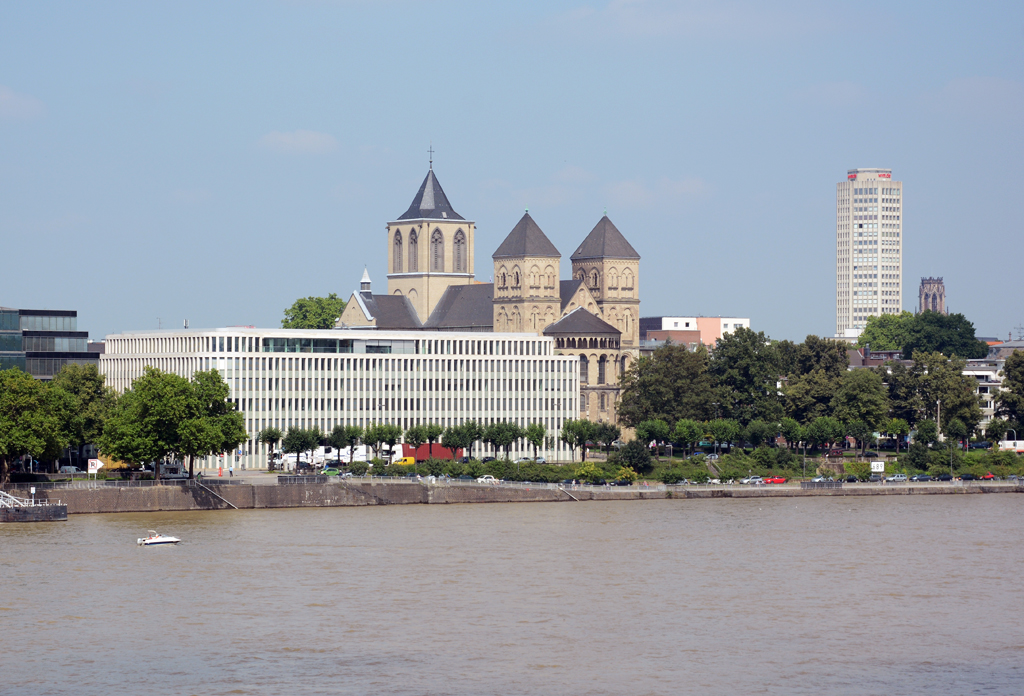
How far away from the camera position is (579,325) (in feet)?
615

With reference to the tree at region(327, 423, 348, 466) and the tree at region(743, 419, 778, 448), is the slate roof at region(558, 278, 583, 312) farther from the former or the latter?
the tree at region(327, 423, 348, 466)

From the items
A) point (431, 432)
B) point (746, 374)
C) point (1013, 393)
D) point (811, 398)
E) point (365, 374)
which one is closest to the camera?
point (431, 432)

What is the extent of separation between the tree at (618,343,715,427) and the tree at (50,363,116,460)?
2195 inches

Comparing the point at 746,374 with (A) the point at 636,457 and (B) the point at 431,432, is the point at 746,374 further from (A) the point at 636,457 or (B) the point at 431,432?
(B) the point at 431,432

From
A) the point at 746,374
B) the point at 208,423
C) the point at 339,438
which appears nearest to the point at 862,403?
the point at 746,374

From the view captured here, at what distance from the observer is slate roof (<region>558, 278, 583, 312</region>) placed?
194 m

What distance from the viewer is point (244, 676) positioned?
56406mm

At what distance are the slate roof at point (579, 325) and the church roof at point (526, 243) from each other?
9376 mm

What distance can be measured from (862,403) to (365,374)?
49.3 m

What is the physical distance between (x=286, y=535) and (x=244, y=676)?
40.4 m

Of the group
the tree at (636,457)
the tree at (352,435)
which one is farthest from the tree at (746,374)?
the tree at (352,435)

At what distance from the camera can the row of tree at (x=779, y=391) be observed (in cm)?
16506

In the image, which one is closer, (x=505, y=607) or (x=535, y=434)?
(x=505, y=607)

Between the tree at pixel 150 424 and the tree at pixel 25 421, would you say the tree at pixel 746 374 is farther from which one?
the tree at pixel 25 421
